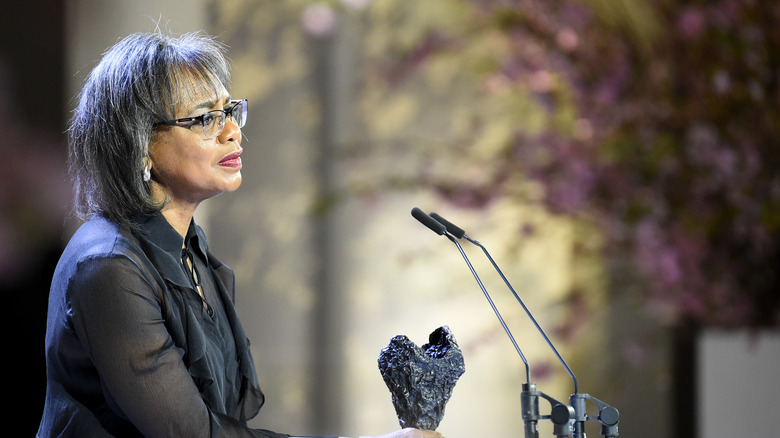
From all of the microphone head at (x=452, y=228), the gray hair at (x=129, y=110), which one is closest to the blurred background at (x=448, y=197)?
the gray hair at (x=129, y=110)

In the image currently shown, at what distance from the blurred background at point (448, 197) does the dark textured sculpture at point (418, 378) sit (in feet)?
6.13

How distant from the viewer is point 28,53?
→ 9.82 ft

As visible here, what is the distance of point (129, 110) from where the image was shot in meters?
1.32

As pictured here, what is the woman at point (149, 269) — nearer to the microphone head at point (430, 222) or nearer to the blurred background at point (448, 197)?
the microphone head at point (430, 222)

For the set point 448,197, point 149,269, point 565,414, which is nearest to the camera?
point 565,414

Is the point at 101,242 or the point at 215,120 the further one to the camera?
the point at 215,120

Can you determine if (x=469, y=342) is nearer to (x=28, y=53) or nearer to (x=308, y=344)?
(x=308, y=344)

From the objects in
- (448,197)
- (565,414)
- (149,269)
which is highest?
(448,197)

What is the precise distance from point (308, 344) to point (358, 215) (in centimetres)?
58

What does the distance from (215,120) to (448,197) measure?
2.02 meters

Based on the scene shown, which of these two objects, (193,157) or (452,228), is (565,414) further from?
(193,157)

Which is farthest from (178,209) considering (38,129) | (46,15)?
(46,15)

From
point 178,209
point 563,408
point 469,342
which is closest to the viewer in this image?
point 563,408

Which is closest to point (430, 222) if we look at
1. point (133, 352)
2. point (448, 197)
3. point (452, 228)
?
point (452, 228)
